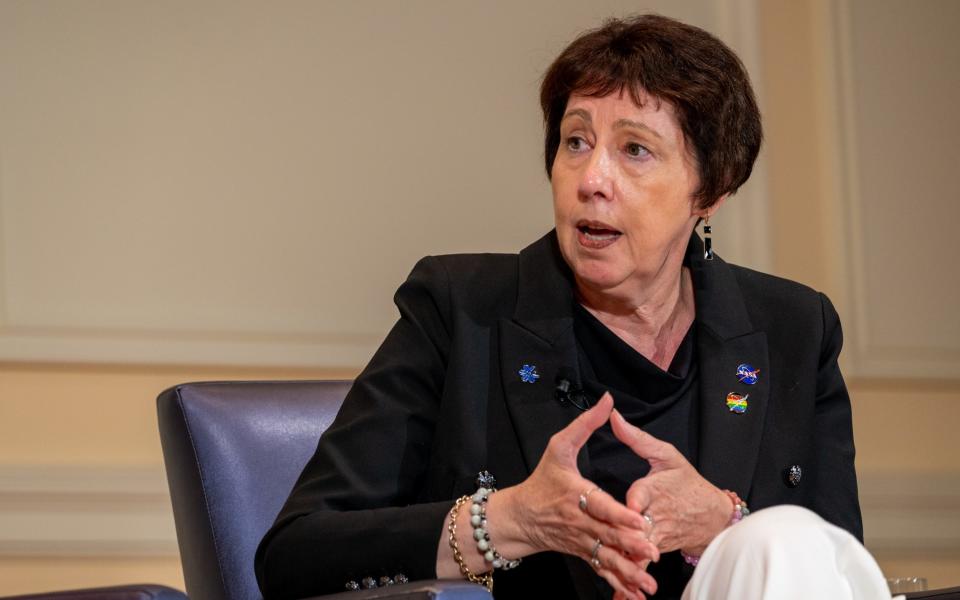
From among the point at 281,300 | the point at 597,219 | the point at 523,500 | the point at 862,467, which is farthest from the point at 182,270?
the point at 862,467

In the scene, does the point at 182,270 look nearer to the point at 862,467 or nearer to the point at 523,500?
the point at 523,500

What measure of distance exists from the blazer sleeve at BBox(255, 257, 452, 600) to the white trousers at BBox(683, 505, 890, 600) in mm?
441

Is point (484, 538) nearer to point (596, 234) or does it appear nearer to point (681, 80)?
point (596, 234)

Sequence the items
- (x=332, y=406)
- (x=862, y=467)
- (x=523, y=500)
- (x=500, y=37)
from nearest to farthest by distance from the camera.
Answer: (x=523, y=500) < (x=332, y=406) < (x=500, y=37) < (x=862, y=467)

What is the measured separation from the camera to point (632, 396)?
1994mm

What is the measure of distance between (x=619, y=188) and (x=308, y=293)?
4.54ft

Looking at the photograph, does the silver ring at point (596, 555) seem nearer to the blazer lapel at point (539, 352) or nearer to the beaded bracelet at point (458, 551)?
the beaded bracelet at point (458, 551)

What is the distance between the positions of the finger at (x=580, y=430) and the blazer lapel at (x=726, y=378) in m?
0.38

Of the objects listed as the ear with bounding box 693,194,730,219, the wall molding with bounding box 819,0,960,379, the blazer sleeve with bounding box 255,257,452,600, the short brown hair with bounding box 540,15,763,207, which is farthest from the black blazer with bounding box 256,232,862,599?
the wall molding with bounding box 819,0,960,379

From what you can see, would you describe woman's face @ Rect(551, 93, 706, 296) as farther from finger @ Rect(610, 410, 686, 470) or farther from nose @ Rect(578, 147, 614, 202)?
finger @ Rect(610, 410, 686, 470)

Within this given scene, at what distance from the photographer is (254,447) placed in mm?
2025

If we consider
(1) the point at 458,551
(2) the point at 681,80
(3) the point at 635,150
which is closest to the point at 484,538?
(1) the point at 458,551

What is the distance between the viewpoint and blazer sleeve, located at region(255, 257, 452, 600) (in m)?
1.71

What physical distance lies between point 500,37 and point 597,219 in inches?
62.2
